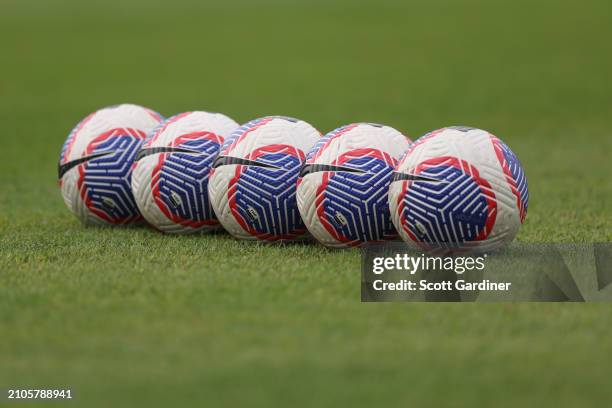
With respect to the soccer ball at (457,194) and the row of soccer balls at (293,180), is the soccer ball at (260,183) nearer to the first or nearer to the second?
the row of soccer balls at (293,180)

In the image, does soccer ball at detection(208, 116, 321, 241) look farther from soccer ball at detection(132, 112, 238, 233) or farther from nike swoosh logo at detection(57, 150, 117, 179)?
nike swoosh logo at detection(57, 150, 117, 179)

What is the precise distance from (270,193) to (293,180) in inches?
8.7

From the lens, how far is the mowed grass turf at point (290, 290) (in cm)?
527

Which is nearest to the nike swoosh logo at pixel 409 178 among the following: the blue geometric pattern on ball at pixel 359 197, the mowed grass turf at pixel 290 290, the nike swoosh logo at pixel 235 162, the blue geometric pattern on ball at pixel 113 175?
the blue geometric pattern on ball at pixel 359 197

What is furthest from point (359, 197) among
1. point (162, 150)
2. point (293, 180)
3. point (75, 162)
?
point (75, 162)

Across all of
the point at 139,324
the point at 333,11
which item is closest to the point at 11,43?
Answer: the point at 333,11

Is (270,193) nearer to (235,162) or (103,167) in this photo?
(235,162)

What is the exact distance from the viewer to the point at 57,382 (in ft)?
17.5

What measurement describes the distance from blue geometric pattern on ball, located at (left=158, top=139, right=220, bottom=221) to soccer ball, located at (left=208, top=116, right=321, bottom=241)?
336 millimetres

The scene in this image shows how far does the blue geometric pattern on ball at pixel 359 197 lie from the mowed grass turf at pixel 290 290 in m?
0.26

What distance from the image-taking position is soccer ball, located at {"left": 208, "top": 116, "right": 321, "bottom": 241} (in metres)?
8.35

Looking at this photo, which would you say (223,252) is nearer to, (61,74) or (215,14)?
(61,74)

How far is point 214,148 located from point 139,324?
10.1 ft

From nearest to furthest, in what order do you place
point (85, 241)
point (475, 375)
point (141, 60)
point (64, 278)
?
1. point (475, 375)
2. point (64, 278)
3. point (85, 241)
4. point (141, 60)
